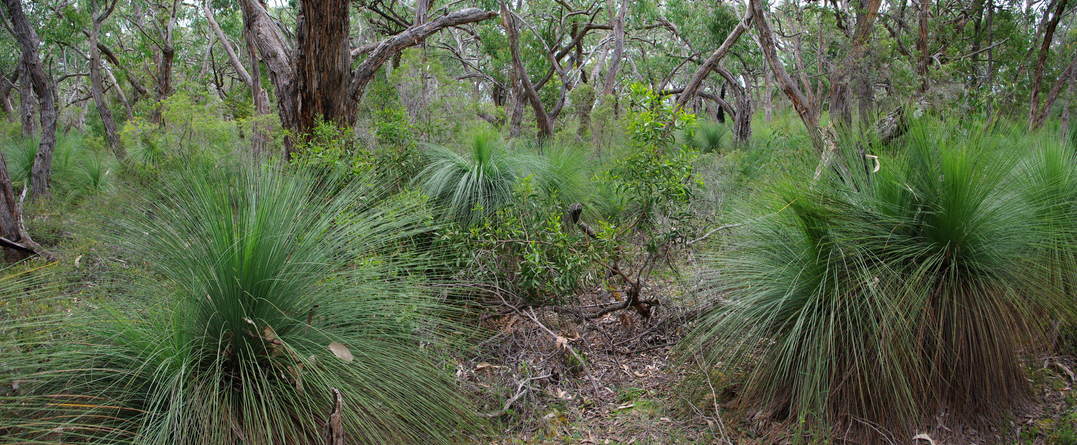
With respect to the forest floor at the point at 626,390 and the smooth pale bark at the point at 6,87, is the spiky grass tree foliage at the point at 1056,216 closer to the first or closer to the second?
the forest floor at the point at 626,390

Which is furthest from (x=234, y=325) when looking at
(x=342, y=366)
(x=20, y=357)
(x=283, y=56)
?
(x=283, y=56)

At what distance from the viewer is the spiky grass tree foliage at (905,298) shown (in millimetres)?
3098

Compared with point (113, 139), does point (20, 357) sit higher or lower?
higher

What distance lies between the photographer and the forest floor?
134 inches

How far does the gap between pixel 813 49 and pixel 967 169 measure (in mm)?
10853

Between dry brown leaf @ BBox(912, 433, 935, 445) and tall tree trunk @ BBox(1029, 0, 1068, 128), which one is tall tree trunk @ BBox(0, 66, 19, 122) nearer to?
dry brown leaf @ BBox(912, 433, 935, 445)

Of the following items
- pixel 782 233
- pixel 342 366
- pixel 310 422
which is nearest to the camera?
pixel 310 422

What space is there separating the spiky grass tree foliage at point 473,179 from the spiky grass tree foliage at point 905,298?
104 inches

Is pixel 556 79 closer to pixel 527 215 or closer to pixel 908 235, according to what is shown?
pixel 527 215

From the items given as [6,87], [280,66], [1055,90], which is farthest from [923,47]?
[6,87]

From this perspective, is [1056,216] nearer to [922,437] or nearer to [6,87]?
[922,437]

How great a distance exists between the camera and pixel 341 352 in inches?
111

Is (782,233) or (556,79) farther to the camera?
(556,79)

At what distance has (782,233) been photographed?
3.54 meters
